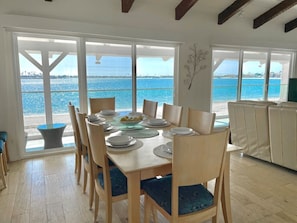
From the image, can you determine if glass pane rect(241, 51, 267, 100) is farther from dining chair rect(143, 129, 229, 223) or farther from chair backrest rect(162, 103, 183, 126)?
dining chair rect(143, 129, 229, 223)

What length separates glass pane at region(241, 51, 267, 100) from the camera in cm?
572

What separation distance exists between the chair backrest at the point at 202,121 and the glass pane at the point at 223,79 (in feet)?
10.6

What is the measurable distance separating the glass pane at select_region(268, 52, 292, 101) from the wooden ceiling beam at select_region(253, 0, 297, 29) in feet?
3.71

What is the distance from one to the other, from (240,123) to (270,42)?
350 centimetres

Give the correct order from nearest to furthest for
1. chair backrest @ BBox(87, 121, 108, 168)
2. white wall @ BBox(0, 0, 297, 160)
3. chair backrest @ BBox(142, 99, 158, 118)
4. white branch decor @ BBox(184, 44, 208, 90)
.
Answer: chair backrest @ BBox(87, 121, 108, 168), chair backrest @ BBox(142, 99, 158, 118), white wall @ BBox(0, 0, 297, 160), white branch decor @ BBox(184, 44, 208, 90)

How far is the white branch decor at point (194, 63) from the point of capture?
480 centimetres

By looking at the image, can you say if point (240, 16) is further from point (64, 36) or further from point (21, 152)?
point (21, 152)

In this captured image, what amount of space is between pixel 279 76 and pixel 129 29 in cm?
474

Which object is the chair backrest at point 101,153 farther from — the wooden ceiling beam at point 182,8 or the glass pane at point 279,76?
the glass pane at point 279,76

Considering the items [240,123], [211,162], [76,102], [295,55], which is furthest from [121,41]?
[295,55]

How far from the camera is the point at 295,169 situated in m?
2.86

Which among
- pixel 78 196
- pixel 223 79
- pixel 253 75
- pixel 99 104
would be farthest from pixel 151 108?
pixel 253 75

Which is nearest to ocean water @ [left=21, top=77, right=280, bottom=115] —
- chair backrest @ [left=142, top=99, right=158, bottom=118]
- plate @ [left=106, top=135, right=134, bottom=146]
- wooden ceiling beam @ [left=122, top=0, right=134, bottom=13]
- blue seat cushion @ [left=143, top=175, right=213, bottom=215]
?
chair backrest @ [left=142, top=99, right=158, bottom=118]

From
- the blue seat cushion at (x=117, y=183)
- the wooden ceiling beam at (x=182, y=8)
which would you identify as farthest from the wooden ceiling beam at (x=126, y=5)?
the blue seat cushion at (x=117, y=183)
